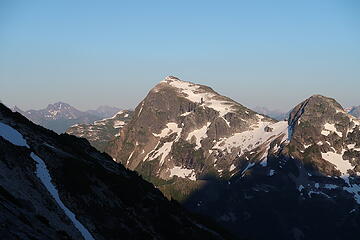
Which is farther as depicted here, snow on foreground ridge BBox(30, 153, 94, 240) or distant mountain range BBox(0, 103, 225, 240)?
snow on foreground ridge BBox(30, 153, 94, 240)

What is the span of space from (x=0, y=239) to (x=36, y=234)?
9.69 metres

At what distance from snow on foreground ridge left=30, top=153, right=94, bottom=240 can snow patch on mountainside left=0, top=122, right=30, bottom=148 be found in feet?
16.7

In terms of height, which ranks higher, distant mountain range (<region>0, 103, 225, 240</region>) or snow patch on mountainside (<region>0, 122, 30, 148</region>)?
snow patch on mountainside (<region>0, 122, 30, 148</region>)

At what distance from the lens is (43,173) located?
104 metres

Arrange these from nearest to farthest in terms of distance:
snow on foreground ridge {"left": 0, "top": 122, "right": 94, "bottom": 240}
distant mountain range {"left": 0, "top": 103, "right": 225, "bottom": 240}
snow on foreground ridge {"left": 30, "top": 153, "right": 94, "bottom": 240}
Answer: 1. distant mountain range {"left": 0, "top": 103, "right": 225, "bottom": 240}
2. snow on foreground ridge {"left": 30, "top": 153, "right": 94, "bottom": 240}
3. snow on foreground ridge {"left": 0, "top": 122, "right": 94, "bottom": 240}

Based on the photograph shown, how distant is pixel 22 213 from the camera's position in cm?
7256

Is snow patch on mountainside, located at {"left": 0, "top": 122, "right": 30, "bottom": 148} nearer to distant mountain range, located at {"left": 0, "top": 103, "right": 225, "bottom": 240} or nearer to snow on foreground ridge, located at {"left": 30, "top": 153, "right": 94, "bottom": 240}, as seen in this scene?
distant mountain range, located at {"left": 0, "top": 103, "right": 225, "bottom": 240}

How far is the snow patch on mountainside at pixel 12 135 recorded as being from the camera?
11175cm

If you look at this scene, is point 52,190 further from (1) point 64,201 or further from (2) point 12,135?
(2) point 12,135

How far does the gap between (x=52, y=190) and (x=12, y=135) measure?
2487cm

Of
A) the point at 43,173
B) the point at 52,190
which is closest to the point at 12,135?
A: the point at 43,173

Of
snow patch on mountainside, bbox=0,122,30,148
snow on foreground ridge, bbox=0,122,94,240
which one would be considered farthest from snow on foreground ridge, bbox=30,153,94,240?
snow patch on mountainside, bbox=0,122,30,148

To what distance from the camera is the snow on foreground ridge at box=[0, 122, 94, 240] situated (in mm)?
90981

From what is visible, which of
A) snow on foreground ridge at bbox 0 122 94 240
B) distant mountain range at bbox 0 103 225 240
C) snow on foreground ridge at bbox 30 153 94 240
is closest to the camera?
distant mountain range at bbox 0 103 225 240
